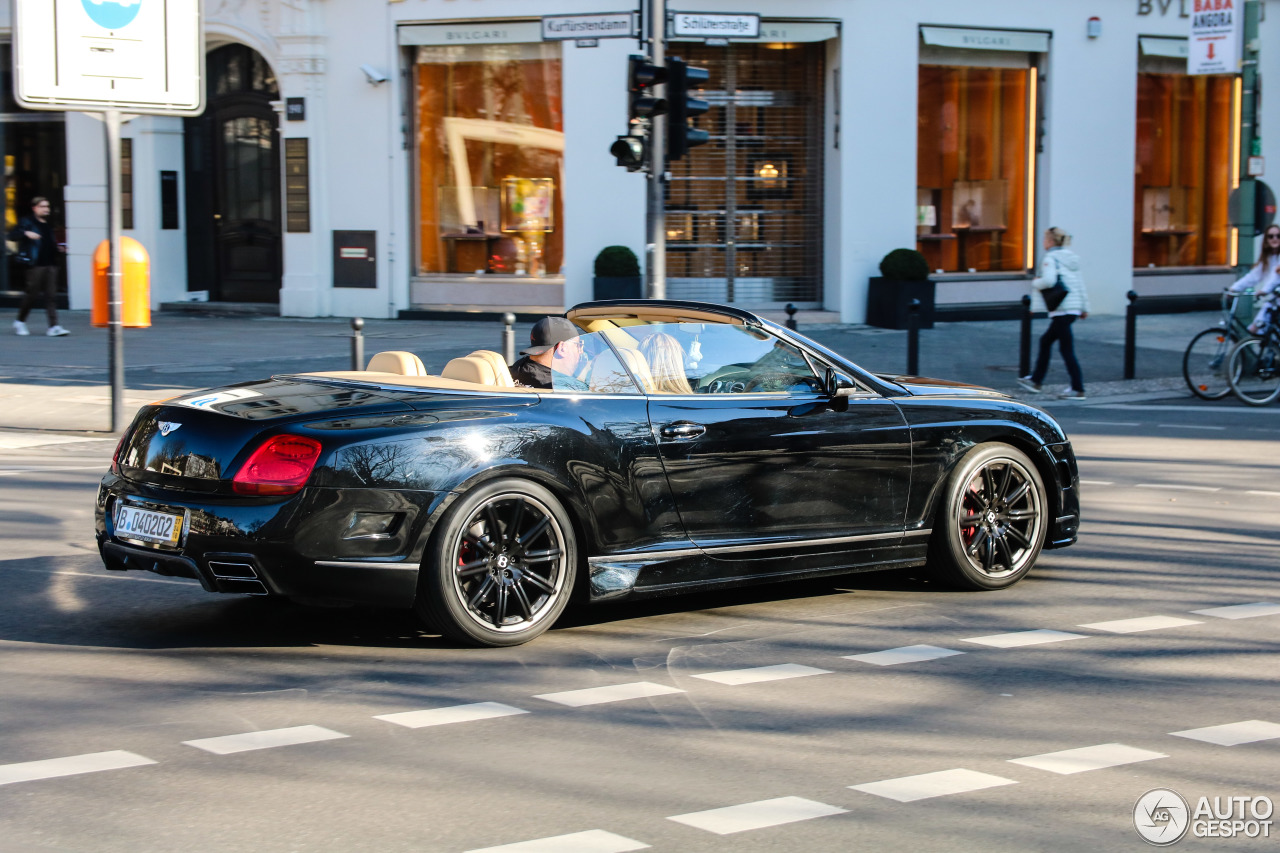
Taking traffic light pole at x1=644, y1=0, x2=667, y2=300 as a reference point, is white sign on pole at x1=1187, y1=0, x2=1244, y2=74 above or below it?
above

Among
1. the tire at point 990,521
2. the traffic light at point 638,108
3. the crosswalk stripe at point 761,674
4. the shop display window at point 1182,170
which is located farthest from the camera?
the shop display window at point 1182,170

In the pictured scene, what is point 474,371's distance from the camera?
6758 mm

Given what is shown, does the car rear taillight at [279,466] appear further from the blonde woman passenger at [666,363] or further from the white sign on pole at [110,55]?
the white sign on pole at [110,55]

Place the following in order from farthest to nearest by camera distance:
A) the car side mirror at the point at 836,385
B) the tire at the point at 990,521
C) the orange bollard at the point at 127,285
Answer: the orange bollard at the point at 127,285 → the tire at the point at 990,521 → the car side mirror at the point at 836,385

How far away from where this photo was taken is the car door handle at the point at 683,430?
6609 millimetres

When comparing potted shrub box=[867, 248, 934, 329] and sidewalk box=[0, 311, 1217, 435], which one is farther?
potted shrub box=[867, 248, 934, 329]

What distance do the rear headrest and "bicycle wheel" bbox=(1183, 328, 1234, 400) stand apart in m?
11.4

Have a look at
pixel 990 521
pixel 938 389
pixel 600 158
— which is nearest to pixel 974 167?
pixel 600 158

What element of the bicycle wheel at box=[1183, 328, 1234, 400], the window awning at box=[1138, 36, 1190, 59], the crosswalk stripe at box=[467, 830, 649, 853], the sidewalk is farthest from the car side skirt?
the window awning at box=[1138, 36, 1190, 59]

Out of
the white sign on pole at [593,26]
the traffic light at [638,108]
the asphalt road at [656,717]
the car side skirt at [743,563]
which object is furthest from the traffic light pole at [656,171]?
the car side skirt at [743,563]

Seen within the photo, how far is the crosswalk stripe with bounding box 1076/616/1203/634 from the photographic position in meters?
6.69

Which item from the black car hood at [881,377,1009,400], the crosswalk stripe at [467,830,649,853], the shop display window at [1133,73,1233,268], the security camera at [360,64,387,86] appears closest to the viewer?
the crosswalk stripe at [467,830,649,853]

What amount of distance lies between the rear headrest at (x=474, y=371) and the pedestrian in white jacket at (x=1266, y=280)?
11.6 meters

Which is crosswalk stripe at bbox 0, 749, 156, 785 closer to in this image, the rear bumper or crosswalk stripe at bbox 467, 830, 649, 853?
the rear bumper
